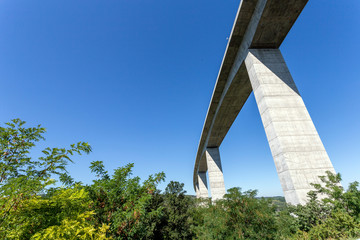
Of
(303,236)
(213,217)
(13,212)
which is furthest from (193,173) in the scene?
(13,212)

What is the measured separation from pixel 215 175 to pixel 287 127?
55.6 feet

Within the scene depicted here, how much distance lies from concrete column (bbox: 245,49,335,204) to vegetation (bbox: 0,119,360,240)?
852 mm

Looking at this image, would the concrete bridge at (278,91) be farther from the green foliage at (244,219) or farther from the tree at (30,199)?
the tree at (30,199)

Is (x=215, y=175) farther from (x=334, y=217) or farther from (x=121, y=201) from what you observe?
(x=121, y=201)

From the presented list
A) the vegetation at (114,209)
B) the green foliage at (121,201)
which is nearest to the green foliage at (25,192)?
the vegetation at (114,209)

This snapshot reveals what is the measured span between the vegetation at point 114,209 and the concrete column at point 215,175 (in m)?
13.5

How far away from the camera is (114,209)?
519 cm

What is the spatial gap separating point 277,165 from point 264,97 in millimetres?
3665

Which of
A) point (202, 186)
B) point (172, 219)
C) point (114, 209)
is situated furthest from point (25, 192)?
point (202, 186)

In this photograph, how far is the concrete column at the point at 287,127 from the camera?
6984mm

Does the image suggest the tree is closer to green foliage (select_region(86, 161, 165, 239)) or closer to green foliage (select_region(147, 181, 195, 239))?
green foliage (select_region(86, 161, 165, 239))

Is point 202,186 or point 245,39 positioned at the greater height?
point 245,39

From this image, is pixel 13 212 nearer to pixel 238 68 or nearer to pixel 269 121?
pixel 269 121

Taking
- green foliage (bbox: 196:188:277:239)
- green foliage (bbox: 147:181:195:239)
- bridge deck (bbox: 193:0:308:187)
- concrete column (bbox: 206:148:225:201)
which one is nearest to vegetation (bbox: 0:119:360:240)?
green foliage (bbox: 196:188:277:239)
